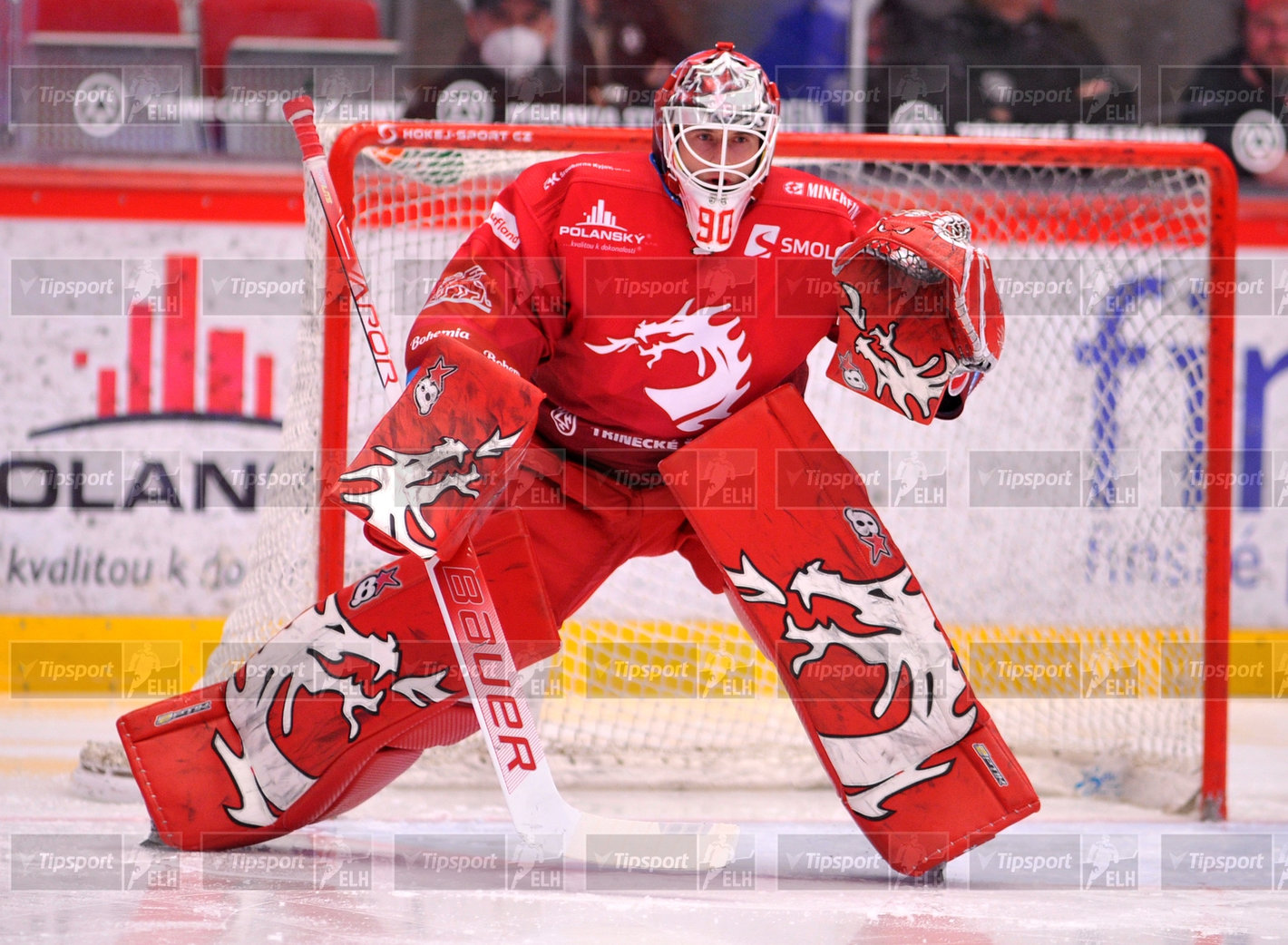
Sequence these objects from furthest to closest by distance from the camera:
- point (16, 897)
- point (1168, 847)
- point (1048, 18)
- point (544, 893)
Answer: point (1048, 18) < point (1168, 847) < point (544, 893) < point (16, 897)

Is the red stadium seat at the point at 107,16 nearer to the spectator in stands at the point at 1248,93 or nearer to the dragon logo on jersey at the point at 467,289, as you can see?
the dragon logo on jersey at the point at 467,289

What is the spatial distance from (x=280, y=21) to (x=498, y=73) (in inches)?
31.4

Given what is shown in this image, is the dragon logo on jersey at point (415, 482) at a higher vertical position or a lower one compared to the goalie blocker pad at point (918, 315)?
lower

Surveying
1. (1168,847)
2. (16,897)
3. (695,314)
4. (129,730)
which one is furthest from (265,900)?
(1168,847)

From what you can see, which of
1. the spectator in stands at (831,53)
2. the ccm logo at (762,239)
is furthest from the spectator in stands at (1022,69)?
the ccm logo at (762,239)

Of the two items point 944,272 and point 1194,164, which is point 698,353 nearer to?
point 944,272

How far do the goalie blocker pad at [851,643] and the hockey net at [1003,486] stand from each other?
815 mm

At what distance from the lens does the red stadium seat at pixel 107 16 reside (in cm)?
432

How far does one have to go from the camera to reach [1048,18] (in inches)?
185

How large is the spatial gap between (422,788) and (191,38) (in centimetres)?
267

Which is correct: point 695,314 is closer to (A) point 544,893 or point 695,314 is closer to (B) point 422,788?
(A) point 544,893

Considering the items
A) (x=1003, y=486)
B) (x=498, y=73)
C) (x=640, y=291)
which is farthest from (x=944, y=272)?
(x=498, y=73)

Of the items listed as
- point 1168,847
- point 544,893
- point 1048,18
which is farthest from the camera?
point 1048,18

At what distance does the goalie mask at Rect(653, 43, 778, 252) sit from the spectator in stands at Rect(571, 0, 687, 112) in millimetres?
2270
